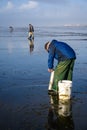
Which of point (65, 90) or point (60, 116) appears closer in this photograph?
point (60, 116)

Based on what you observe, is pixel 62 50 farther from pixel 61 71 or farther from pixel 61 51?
pixel 61 71

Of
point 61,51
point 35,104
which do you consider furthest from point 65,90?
point 61,51

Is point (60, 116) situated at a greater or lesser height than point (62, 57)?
lesser

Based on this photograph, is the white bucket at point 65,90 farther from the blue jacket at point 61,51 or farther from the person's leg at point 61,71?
the blue jacket at point 61,51

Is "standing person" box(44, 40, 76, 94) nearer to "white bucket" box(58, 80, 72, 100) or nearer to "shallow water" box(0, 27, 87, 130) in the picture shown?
"white bucket" box(58, 80, 72, 100)

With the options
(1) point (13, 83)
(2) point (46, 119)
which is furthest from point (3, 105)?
(1) point (13, 83)

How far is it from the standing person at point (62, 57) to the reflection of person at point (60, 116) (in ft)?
2.97

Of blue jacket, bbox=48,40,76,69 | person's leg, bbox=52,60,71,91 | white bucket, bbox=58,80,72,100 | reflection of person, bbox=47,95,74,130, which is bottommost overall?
reflection of person, bbox=47,95,74,130

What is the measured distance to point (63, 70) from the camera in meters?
9.49

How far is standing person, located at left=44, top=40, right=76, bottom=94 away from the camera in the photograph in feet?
30.7

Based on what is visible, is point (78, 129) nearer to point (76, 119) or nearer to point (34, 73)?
point (76, 119)

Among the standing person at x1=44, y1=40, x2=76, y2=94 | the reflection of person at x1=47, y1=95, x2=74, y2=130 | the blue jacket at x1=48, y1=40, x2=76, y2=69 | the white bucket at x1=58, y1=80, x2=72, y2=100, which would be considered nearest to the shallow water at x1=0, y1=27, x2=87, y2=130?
the reflection of person at x1=47, y1=95, x2=74, y2=130

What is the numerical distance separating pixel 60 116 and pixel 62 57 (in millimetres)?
2374

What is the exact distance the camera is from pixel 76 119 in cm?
733
